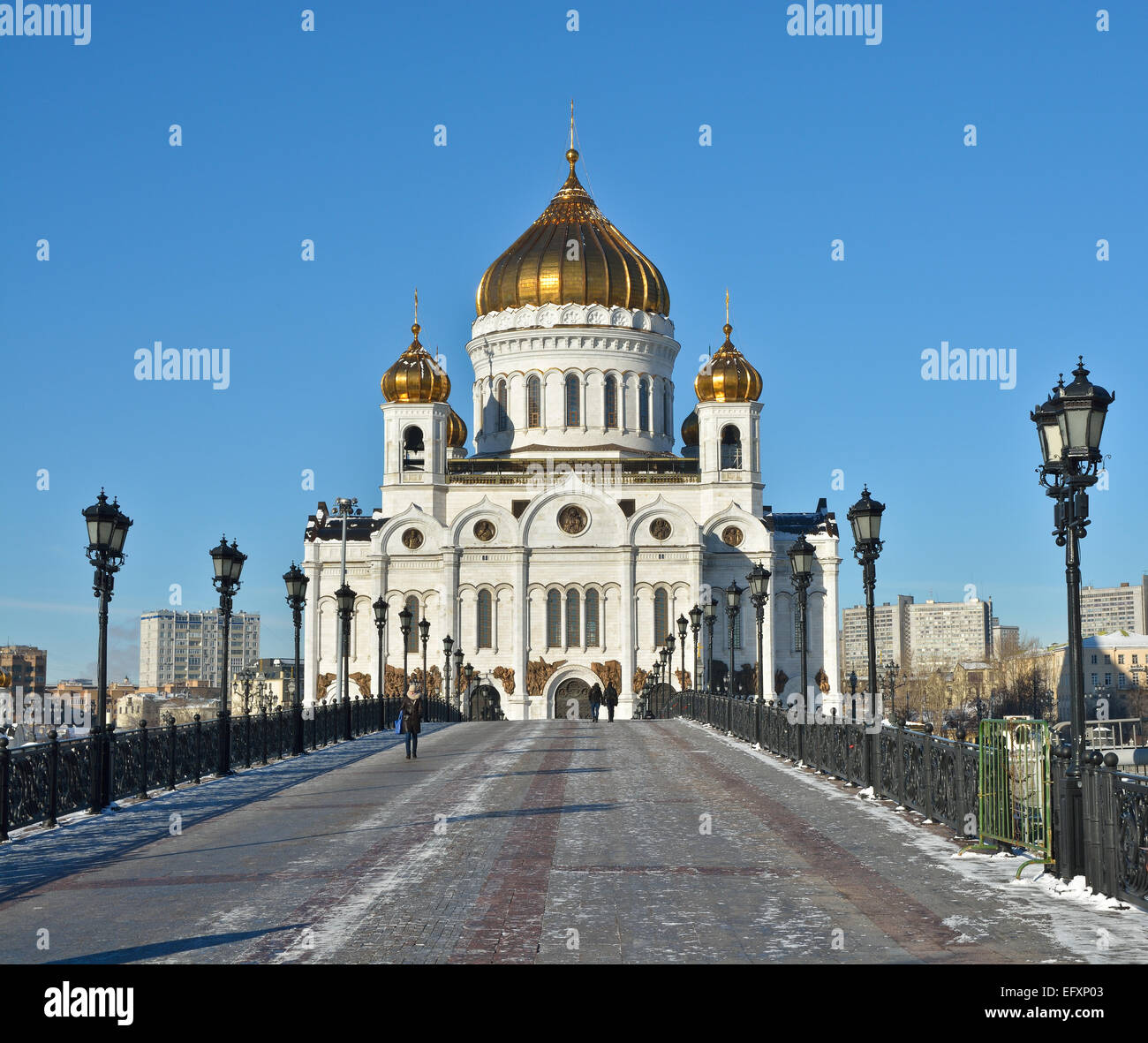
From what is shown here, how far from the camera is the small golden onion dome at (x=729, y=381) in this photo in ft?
227

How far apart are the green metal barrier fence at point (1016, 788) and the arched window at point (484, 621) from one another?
2114 inches

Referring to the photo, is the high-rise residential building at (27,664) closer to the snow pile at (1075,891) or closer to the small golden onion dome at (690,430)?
the small golden onion dome at (690,430)

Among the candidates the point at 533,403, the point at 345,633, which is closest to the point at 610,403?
the point at 533,403

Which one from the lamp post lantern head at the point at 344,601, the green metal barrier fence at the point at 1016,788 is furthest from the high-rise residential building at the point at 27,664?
the green metal barrier fence at the point at 1016,788

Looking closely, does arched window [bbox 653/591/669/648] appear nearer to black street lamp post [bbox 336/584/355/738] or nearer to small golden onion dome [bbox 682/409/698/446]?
small golden onion dome [bbox 682/409/698/446]

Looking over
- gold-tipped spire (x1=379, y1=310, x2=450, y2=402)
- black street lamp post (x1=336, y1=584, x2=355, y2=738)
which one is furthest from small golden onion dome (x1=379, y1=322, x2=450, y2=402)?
black street lamp post (x1=336, y1=584, x2=355, y2=738)

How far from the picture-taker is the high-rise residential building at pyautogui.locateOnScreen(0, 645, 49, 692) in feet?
461

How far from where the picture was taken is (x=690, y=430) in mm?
76812

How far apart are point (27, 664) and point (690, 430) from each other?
102 meters

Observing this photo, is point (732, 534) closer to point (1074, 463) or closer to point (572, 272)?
point (572, 272)

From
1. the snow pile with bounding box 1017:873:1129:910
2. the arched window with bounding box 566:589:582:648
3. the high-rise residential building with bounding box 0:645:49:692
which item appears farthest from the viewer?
the high-rise residential building with bounding box 0:645:49:692

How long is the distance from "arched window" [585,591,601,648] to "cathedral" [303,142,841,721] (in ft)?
0.37
